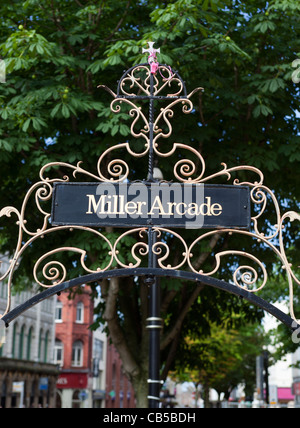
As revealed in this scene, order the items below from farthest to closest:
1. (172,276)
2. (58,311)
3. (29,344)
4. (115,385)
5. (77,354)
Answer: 1. (115,385)
2. (58,311)
3. (77,354)
4. (29,344)
5. (172,276)

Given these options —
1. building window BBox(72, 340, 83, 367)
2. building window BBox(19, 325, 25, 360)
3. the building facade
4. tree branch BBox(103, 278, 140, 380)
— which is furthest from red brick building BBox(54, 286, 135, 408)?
tree branch BBox(103, 278, 140, 380)

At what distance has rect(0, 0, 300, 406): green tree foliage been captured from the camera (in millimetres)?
10547

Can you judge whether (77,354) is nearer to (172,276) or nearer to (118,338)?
(118,338)

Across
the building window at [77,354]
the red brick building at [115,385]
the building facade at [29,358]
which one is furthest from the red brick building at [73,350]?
the red brick building at [115,385]

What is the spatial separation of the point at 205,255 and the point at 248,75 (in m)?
3.58

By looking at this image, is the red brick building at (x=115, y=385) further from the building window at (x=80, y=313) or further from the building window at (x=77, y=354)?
the building window at (x=80, y=313)

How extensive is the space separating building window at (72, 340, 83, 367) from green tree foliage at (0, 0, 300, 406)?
44389mm

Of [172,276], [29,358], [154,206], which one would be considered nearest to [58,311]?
[29,358]

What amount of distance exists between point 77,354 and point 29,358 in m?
12.4

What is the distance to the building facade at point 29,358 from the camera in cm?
3909

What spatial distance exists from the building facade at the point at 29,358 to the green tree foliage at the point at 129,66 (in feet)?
80.8

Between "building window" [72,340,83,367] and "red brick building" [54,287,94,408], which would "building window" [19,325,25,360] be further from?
"building window" [72,340,83,367]

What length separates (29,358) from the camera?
44969mm

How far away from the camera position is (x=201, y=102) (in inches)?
458
